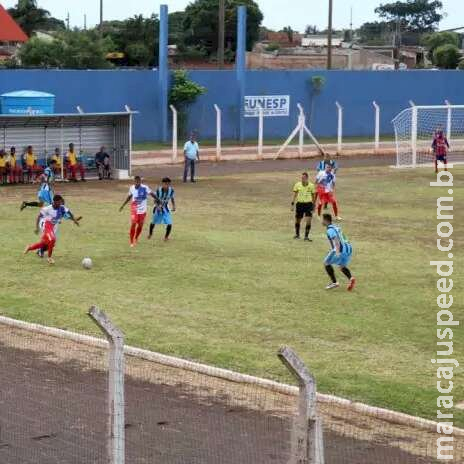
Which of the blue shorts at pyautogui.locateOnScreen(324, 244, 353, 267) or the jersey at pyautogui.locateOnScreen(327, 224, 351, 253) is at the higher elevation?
the jersey at pyautogui.locateOnScreen(327, 224, 351, 253)

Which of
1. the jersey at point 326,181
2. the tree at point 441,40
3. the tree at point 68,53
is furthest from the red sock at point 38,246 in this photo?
the tree at point 441,40

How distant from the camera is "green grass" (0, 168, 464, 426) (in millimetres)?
14906

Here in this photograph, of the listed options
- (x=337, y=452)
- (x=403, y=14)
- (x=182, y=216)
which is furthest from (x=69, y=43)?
(x=403, y=14)

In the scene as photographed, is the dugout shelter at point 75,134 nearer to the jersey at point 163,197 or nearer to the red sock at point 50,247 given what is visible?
the jersey at point 163,197

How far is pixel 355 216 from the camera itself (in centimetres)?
3003

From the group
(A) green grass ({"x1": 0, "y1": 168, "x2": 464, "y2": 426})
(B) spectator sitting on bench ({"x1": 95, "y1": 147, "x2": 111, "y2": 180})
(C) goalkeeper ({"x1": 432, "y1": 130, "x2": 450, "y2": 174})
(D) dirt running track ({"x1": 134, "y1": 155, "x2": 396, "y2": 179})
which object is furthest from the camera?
(D) dirt running track ({"x1": 134, "y1": 155, "x2": 396, "y2": 179})

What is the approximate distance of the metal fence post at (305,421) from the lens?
7.86 metres

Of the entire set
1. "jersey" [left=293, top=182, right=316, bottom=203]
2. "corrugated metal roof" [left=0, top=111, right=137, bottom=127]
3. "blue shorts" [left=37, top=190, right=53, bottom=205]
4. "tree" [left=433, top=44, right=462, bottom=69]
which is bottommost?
"blue shorts" [left=37, top=190, right=53, bottom=205]

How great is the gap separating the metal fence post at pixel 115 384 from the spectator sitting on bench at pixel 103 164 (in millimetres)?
29434

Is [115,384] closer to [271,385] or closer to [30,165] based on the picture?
[271,385]

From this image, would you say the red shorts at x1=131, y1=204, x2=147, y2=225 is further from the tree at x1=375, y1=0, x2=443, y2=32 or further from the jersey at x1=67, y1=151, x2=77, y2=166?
the tree at x1=375, y1=0, x2=443, y2=32

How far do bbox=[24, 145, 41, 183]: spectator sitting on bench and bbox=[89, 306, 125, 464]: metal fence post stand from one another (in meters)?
A: 28.0

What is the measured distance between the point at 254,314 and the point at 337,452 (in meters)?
6.72

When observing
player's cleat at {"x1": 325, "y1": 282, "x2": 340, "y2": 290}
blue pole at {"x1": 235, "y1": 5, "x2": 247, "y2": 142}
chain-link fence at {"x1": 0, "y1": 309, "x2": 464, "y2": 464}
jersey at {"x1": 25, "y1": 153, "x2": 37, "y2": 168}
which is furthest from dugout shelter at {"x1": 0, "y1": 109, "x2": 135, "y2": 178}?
chain-link fence at {"x1": 0, "y1": 309, "x2": 464, "y2": 464}
